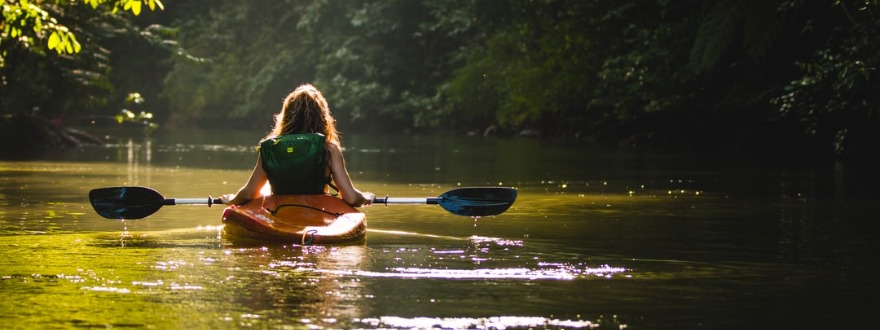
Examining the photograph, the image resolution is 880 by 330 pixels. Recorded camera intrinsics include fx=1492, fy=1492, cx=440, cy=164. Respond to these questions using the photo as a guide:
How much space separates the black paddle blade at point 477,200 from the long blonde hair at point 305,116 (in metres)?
1.19

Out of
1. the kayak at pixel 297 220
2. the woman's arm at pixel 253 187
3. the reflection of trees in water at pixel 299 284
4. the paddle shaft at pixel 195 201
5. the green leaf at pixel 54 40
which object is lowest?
the reflection of trees in water at pixel 299 284

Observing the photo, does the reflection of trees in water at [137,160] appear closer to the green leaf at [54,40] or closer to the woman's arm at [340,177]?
the green leaf at [54,40]

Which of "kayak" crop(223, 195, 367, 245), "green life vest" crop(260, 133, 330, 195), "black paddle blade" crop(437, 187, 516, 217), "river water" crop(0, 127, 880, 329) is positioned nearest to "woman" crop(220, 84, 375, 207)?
"green life vest" crop(260, 133, 330, 195)

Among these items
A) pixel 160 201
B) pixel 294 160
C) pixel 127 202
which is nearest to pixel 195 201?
pixel 160 201

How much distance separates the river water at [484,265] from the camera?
7375 mm

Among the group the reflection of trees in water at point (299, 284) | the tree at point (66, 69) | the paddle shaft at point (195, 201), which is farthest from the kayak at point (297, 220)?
the tree at point (66, 69)

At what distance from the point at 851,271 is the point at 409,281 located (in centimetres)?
284

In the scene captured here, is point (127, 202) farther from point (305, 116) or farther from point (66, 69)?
point (66, 69)

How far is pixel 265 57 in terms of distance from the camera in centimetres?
7094

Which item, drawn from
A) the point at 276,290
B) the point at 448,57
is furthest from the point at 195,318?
the point at 448,57

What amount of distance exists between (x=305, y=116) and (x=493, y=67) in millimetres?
38698

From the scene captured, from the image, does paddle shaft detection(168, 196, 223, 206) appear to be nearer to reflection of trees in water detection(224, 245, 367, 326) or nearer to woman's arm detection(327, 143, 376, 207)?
woman's arm detection(327, 143, 376, 207)

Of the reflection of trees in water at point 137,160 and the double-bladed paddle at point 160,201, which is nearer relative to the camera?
the double-bladed paddle at point 160,201

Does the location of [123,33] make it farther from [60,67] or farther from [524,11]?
[524,11]
